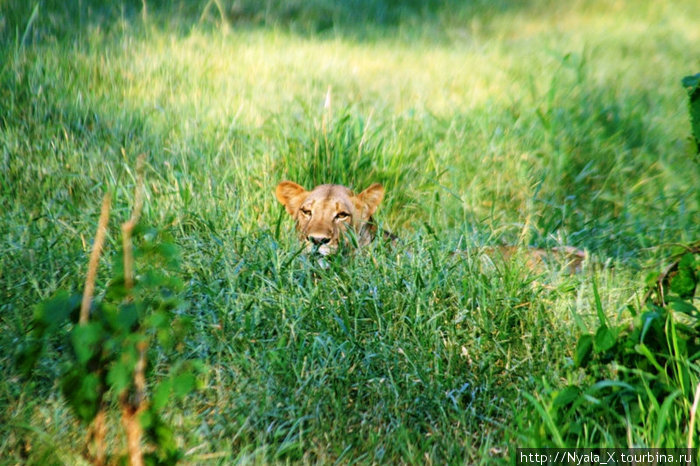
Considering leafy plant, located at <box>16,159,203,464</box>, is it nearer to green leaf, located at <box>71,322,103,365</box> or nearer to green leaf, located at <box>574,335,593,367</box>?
green leaf, located at <box>71,322,103,365</box>

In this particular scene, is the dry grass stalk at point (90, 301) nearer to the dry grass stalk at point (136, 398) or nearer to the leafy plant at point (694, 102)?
the dry grass stalk at point (136, 398)

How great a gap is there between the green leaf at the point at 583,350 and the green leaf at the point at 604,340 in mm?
33

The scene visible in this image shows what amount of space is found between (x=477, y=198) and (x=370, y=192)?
36.6 inches

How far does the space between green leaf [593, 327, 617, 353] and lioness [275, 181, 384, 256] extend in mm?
1851

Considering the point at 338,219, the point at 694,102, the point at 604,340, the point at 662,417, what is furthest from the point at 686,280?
the point at 338,219

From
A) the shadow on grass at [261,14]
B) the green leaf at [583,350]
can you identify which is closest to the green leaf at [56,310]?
the green leaf at [583,350]

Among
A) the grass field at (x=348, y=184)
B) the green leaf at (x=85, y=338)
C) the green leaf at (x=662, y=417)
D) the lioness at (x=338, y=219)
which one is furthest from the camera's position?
the lioness at (x=338, y=219)

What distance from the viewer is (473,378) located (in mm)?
3283

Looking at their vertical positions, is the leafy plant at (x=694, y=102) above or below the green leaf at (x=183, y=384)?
above

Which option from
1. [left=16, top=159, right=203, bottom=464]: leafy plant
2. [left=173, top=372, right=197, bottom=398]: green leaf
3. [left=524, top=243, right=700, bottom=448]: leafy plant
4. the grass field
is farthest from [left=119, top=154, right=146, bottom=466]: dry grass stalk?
[left=524, top=243, right=700, bottom=448]: leafy plant

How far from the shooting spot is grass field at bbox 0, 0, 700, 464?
3.04m

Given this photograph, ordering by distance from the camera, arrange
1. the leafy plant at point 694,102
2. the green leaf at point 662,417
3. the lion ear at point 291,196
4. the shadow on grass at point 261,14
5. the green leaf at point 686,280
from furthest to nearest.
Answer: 1. the shadow on grass at point 261,14
2. the lion ear at point 291,196
3. the leafy plant at point 694,102
4. the green leaf at point 686,280
5. the green leaf at point 662,417

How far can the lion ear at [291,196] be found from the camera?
15.3 feet

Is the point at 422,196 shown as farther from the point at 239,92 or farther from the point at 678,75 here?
the point at 678,75
